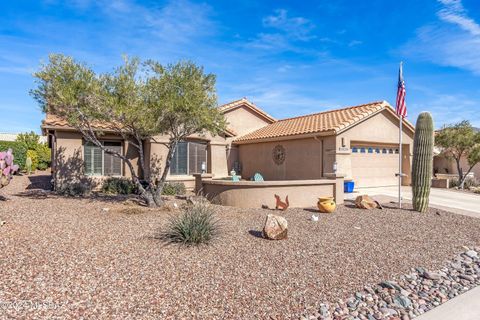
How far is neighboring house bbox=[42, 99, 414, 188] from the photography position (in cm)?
1587

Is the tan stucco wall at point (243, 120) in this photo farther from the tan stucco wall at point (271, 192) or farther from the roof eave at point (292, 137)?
the tan stucco wall at point (271, 192)

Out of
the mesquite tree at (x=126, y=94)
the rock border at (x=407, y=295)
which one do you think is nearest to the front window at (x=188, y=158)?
the mesquite tree at (x=126, y=94)

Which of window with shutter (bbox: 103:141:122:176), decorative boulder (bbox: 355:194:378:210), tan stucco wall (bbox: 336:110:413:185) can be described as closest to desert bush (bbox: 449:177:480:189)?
tan stucco wall (bbox: 336:110:413:185)

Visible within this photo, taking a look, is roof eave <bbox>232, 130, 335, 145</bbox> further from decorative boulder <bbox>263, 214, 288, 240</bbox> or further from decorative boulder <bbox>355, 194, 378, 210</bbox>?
decorative boulder <bbox>263, 214, 288, 240</bbox>

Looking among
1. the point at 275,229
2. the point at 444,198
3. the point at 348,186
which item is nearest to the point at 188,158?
the point at 348,186

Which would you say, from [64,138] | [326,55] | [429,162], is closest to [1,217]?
[64,138]

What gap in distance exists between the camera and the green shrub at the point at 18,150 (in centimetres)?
2558

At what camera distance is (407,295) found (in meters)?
5.63

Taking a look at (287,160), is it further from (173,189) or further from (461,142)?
(461,142)

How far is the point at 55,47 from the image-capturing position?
11.4m

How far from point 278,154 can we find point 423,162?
871 cm

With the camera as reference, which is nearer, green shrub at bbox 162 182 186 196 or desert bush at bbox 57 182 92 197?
desert bush at bbox 57 182 92 197

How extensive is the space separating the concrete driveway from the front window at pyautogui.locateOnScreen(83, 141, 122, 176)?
485 inches

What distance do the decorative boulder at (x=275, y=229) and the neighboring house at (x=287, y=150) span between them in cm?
789
